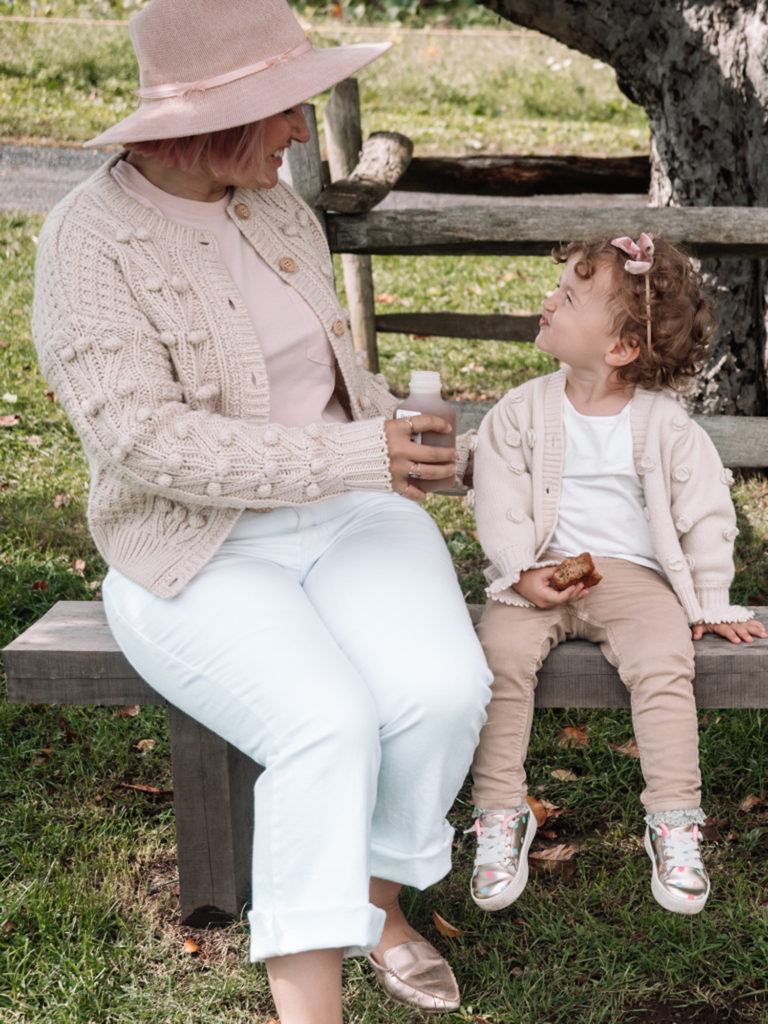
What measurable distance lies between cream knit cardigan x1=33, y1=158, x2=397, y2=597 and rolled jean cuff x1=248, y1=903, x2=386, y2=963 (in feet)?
2.02

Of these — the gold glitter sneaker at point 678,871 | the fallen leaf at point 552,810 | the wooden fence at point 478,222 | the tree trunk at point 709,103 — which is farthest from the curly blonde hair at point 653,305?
the tree trunk at point 709,103

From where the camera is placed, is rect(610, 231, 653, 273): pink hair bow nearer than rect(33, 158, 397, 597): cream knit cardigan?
No

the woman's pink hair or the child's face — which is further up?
the woman's pink hair

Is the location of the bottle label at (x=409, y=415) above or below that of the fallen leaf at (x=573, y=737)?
above

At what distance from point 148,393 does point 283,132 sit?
0.61 m

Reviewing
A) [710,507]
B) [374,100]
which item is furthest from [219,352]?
[374,100]

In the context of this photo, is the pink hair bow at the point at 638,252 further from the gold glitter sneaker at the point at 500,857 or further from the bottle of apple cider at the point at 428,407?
the gold glitter sneaker at the point at 500,857

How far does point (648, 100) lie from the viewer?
4.90 metres

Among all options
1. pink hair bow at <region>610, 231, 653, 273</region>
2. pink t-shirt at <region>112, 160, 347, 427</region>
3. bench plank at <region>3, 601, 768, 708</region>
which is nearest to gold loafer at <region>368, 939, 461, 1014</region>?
bench plank at <region>3, 601, 768, 708</region>

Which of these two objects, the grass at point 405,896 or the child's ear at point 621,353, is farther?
the child's ear at point 621,353

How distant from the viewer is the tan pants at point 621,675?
2.40m

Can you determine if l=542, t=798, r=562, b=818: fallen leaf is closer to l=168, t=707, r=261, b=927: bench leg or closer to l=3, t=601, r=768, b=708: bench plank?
l=3, t=601, r=768, b=708: bench plank

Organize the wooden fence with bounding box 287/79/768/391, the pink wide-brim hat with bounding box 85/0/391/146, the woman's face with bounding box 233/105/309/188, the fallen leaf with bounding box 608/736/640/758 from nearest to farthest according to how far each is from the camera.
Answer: the pink wide-brim hat with bounding box 85/0/391/146 → the woman's face with bounding box 233/105/309/188 → the fallen leaf with bounding box 608/736/640/758 → the wooden fence with bounding box 287/79/768/391

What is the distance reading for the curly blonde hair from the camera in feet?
8.53
